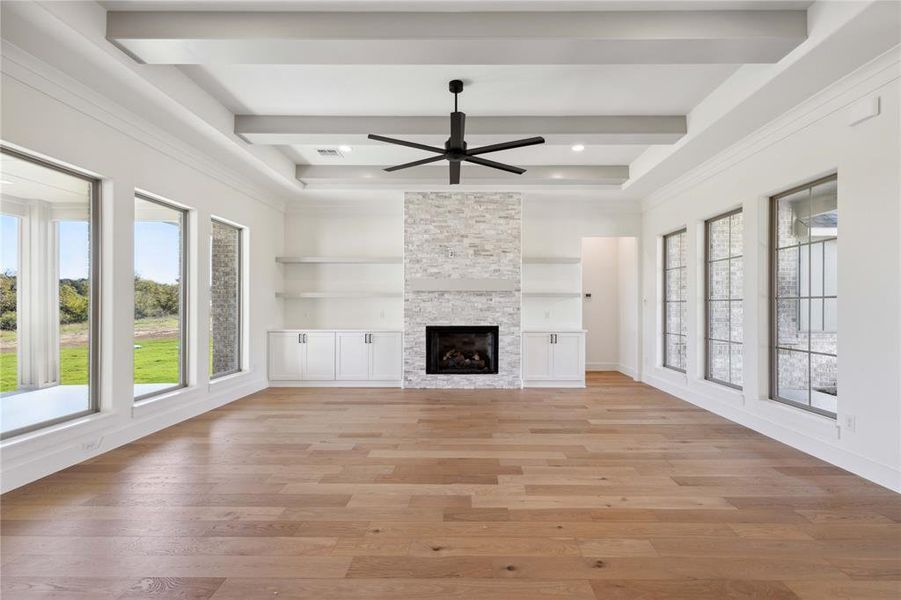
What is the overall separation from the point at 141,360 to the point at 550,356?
16.1ft

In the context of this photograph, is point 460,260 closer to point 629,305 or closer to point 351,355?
point 351,355

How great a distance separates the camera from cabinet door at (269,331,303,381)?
639cm

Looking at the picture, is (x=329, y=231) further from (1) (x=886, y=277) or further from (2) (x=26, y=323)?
(1) (x=886, y=277)

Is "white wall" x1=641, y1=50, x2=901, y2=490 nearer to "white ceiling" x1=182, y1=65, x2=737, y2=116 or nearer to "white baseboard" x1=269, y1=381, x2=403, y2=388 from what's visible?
"white ceiling" x1=182, y1=65, x2=737, y2=116

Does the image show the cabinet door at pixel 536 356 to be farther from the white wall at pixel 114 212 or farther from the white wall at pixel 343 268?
the white wall at pixel 114 212

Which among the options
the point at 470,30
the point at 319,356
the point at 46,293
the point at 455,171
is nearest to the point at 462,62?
the point at 470,30

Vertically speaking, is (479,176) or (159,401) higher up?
(479,176)

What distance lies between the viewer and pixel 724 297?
16.3 feet

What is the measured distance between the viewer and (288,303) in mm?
6988

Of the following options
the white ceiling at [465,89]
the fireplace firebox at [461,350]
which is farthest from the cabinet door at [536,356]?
the white ceiling at [465,89]

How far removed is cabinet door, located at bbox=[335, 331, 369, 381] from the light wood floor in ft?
7.55

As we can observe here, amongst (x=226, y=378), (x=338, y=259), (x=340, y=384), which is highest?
(x=338, y=259)

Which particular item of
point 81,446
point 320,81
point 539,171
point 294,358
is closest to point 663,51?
point 320,81

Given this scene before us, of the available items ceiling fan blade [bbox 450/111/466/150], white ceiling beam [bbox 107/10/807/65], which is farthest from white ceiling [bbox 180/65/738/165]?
white ceiling beam [bbox 107/10/807/65]
